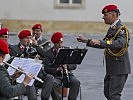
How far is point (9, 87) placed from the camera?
691 centimetres

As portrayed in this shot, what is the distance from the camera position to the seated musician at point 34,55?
10.7 m

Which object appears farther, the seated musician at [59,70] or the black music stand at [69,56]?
the seated musician at [59,70]

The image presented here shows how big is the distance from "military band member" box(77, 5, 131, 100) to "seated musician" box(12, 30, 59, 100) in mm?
1497

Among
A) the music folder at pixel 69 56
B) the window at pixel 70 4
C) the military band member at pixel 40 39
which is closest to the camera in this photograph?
the music folder at pixel 69 56

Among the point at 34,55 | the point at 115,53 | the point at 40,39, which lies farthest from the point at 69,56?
the point at 40,39

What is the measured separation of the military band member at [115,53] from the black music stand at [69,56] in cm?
76

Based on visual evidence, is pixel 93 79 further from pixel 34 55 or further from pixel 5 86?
pixel 5 86

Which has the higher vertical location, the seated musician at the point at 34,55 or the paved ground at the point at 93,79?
the seated musician at the point at 34,55

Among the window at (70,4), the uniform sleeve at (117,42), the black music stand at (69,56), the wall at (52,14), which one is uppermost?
the uniform sleeve at (117,42)

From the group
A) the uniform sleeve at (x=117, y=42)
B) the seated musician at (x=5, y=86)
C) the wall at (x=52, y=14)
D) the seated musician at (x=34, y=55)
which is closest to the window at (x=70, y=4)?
the wall at (x=52, y=14)

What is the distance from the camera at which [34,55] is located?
36.6 ft

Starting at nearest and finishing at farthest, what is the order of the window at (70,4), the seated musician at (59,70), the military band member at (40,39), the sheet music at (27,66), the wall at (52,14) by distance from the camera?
the sheet music at (27,66)
the seated musician at (59,70)
the military band member at (40,39)
the wall at (52,14)
the window at (70,4)

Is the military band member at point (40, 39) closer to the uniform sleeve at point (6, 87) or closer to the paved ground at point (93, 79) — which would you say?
the paved ground at point (93, 79)

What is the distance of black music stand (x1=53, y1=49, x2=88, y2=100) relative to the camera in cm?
1009
